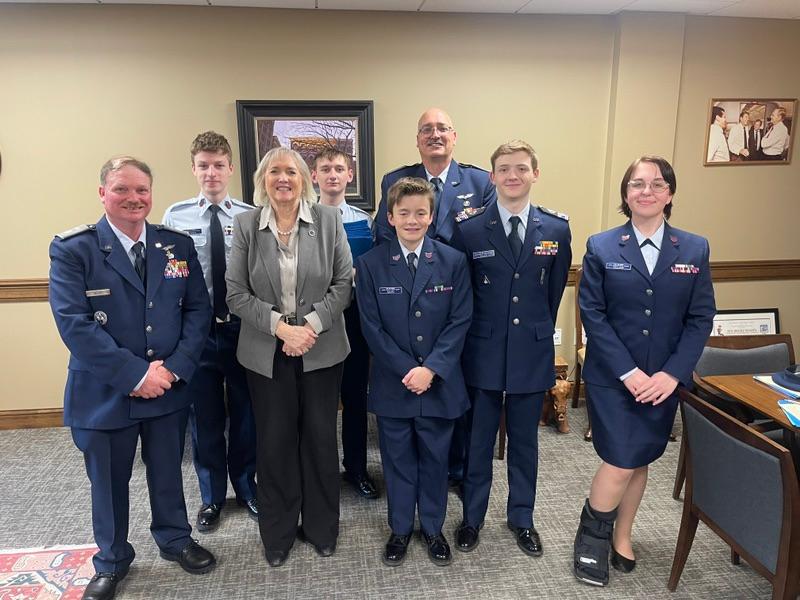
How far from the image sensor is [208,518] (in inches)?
97.5

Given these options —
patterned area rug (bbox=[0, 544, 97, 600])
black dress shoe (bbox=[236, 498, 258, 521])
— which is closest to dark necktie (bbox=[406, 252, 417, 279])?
black dress shoe (bbox=[236, 498, 258, 521])

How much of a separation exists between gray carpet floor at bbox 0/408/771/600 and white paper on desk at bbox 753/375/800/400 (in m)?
0.70

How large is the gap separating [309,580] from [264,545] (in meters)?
0.25

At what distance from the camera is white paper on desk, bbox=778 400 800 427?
6.22 ft

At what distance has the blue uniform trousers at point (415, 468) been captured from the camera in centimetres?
216

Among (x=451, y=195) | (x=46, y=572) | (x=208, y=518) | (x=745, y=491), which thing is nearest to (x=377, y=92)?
(x=451, y=195)

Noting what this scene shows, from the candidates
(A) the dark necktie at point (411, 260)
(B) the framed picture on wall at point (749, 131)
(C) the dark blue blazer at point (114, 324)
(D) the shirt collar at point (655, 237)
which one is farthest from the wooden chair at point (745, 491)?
(B) the framed picture on wall at point (749, 131)

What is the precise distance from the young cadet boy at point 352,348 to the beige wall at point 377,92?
3.29 ft

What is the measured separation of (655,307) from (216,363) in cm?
180

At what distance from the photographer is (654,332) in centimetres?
193

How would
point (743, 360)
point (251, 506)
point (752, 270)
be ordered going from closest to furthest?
1. point (251, 506)
2. point (743, 360)
3. point (752, 270)

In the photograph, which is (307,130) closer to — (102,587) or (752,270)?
(102,587)

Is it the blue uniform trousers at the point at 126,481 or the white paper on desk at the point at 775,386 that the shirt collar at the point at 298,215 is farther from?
the white paper on desk at the point at 775,386

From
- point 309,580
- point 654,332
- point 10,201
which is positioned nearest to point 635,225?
point 654,332
